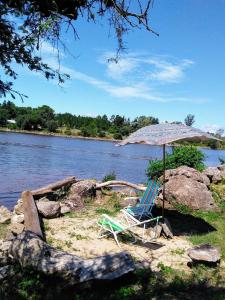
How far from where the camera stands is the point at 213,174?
16250mm

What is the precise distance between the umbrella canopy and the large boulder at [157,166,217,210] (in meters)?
3.11

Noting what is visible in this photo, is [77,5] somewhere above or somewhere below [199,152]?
above

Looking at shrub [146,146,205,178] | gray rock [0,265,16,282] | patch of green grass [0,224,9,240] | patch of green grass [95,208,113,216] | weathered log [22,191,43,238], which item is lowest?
patch of green grass [0,224,9,240]

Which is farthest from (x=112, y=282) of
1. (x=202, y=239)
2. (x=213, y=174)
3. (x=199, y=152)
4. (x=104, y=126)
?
(x=104, y=126)

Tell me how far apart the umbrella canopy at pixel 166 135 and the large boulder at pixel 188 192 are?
3108mm

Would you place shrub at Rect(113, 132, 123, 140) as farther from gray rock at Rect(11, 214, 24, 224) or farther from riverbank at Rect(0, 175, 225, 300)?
riverbank at Rect(0, 175, 225, 300)

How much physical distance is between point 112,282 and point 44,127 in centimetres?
10015

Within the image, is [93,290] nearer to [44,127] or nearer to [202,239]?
[202,239]

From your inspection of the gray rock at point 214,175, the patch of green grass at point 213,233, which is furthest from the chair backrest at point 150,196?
the gray rock at point 214,175

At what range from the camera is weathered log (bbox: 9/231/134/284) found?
6.51 metres

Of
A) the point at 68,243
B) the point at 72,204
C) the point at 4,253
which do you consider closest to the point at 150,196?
the point at 68,243

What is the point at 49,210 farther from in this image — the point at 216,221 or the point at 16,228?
the point at 216,221

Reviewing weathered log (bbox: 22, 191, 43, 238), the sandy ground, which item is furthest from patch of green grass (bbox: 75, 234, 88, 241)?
weathered log (bbox: 22, 191, 43, 238)

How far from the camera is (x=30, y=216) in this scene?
991cm
